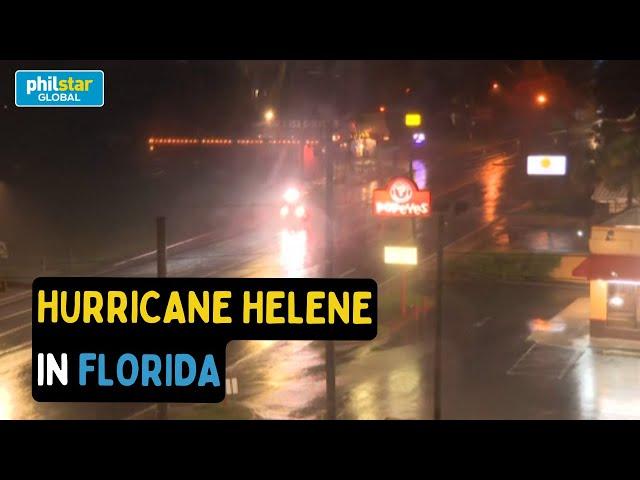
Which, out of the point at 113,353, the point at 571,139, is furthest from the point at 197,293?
the point at 571,139

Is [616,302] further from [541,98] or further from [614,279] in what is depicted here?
[541,98]

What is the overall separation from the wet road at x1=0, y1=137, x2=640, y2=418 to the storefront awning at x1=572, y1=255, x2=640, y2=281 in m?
2.96

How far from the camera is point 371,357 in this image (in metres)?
28.5

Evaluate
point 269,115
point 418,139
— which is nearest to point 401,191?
point 418,139

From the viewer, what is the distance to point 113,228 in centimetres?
5141

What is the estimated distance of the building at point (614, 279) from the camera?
28.9 m

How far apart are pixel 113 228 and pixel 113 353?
39.5 meters

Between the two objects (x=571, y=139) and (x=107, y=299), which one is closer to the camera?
(x=107, y=299)

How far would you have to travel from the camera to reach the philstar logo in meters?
32.2

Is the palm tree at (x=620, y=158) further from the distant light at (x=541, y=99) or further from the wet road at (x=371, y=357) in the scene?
the wet road at (x=371, y=357)

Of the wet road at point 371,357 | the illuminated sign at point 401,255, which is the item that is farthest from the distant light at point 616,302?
the illuminated sign at point 401,255

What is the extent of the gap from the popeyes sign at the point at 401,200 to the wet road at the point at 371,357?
13.2ft
